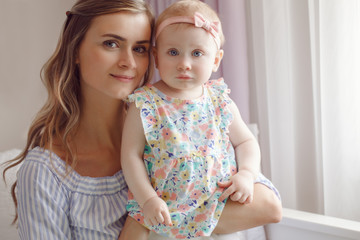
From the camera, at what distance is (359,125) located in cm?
191

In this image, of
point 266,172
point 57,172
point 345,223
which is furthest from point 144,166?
point 266,172

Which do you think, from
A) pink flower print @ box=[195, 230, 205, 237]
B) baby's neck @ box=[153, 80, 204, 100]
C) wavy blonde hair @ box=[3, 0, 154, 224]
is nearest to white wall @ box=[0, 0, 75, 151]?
wavy blonde hair @ box=[3, 0, 154, 224]

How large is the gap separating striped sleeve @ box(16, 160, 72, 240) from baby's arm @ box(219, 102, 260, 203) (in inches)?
19.5

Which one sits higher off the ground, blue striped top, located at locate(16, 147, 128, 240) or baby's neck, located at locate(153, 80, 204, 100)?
baby's neck, located at locate(153, 80, 204, 100)

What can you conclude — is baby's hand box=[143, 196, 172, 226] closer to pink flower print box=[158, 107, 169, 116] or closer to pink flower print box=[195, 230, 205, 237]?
pink flower print box=[195, 230, 205, 237]

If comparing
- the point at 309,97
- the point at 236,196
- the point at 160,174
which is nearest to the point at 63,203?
the point at 160,174

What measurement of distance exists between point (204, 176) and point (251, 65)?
132 cm

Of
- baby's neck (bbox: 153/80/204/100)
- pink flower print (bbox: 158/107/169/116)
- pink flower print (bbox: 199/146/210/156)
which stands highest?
Answer: baby's neck (bbox: 153/80/204/100)

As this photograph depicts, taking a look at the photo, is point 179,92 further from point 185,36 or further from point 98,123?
point 98,123

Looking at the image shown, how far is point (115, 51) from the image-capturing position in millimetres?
1340

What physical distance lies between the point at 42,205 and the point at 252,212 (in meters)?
0.65

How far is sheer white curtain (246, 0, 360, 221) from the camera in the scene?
6.24 feet

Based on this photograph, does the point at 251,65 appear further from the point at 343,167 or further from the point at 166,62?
the point at 166,62

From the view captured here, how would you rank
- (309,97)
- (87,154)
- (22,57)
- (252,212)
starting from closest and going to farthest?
(252,212) → (87,154) → (309,97) → (22,57)
